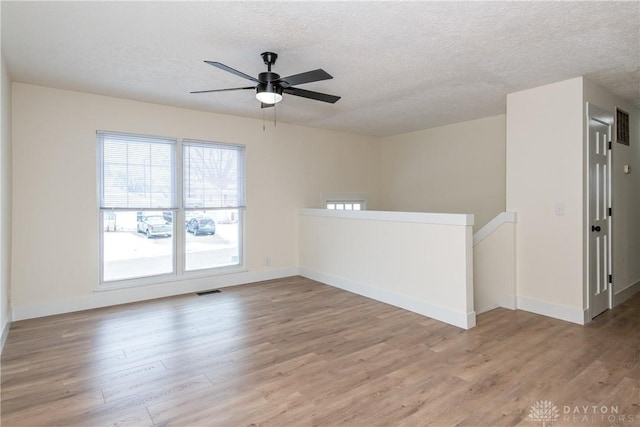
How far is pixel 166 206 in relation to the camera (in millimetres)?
4777

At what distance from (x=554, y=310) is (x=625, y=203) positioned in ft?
6.14

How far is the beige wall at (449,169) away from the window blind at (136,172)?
4.13m

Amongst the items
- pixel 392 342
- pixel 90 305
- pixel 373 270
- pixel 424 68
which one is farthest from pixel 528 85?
pixel 90 305

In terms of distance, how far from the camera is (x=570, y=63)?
3227mm

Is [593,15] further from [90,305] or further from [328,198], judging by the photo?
[90,305]

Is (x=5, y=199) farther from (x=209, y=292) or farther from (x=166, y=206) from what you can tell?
(x=209, y=292)

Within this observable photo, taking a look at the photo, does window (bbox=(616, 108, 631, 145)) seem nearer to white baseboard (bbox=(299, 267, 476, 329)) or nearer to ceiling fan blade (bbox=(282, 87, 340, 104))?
white baseboard (bbox=(299, 267, 476, 329))

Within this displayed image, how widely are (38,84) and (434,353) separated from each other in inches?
193

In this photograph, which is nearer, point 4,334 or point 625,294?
point 4,334

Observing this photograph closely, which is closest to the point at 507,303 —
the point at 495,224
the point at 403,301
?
the point at 495,224

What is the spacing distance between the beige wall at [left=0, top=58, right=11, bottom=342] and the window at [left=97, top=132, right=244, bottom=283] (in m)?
0.88

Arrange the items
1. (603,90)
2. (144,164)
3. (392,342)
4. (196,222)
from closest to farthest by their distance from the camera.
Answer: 1. (392,342)
2. (603,90)
3. (144,164)
4. (196,222)

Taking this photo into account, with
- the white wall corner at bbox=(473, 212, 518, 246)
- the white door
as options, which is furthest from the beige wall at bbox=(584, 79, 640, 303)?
the white wall corner at bbox=(473, 212, 518, 246)

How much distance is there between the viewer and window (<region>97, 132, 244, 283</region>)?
4.41 meters
